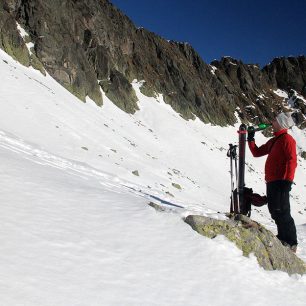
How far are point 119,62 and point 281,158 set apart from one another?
67.2m

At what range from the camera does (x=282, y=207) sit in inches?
313

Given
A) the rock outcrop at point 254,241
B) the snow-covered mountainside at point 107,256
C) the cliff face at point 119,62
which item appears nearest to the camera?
the snow-covered mountainside at point 107,256

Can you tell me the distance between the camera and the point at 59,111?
30.2 metres

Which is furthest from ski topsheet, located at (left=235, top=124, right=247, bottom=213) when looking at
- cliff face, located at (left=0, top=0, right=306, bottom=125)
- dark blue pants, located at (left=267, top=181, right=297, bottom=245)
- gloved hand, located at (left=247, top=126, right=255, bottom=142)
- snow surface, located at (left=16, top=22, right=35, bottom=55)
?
snow surface, located at (left=16, top=22, right=35, bottom=55)

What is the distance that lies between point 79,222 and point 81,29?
6122 cm

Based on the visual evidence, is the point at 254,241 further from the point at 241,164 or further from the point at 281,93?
the point at 281,93

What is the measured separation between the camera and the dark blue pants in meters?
7.95

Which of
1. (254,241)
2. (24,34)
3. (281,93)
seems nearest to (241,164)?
(254,241)

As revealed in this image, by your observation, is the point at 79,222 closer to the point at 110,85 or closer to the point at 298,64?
the point at 110,85

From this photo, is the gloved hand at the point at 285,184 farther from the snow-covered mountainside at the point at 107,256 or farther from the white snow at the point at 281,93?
the white snow at the point at 281,93

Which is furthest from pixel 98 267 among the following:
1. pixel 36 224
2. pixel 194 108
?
pixel 194 108

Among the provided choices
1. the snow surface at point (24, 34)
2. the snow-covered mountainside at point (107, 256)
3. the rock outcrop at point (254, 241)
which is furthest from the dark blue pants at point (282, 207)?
the snow surface at point (24, 34)

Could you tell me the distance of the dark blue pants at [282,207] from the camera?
313 inches

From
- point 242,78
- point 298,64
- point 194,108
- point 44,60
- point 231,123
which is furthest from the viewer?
point 298,64
